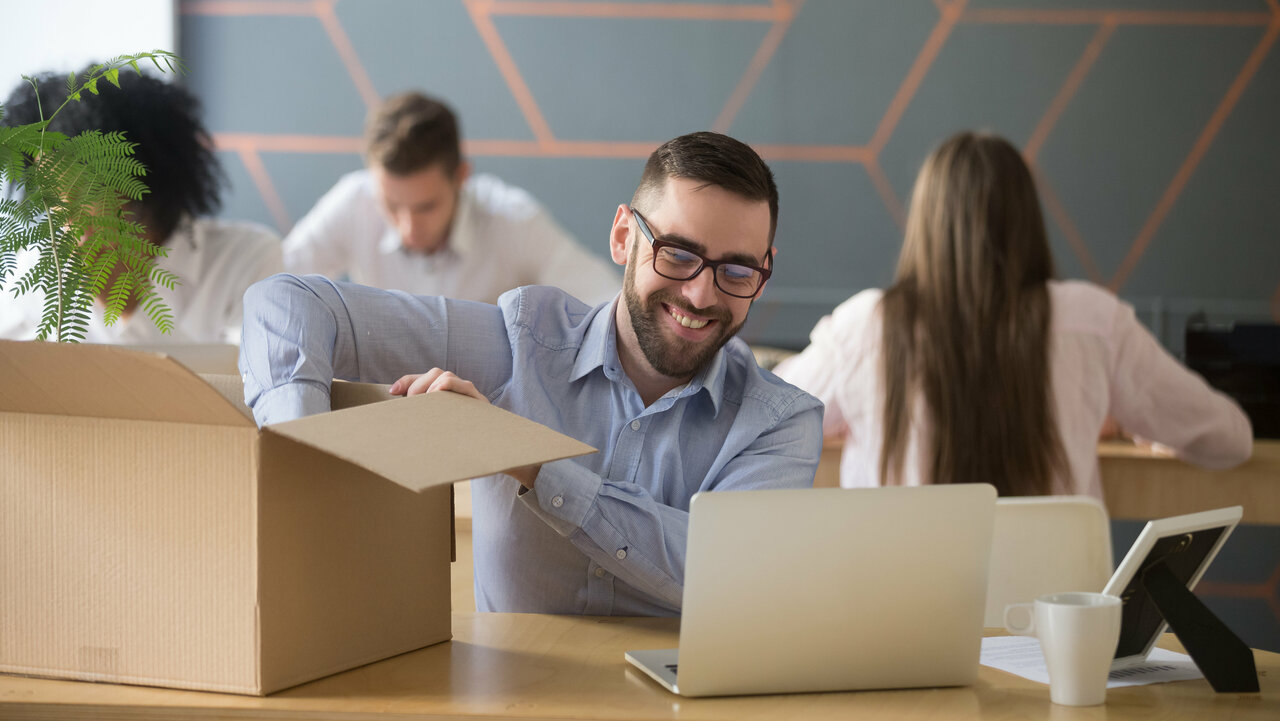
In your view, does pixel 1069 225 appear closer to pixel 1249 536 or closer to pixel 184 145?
pixel 1249 536

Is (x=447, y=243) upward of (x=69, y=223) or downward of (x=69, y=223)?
upward

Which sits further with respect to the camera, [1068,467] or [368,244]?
[368,244]

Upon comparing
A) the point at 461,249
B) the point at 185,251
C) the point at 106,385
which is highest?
the point at 461,249

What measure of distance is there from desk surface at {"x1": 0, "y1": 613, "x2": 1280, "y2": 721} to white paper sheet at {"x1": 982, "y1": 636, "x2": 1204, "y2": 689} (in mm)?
17

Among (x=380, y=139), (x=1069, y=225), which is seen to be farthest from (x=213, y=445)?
(x=1069, y=225)

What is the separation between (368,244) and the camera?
11.9 feet

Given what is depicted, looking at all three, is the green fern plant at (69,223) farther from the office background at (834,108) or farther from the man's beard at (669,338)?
the office background at (834,108)

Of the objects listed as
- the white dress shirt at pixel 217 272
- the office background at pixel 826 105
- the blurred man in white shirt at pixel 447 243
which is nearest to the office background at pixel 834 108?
the office background at pixel 826 105

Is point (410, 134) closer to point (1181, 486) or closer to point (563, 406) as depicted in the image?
point (563, 406)

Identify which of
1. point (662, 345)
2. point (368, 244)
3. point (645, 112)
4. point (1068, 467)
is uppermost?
point (645, 112)

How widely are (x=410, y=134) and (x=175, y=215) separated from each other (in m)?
0.74

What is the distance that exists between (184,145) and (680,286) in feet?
4.95

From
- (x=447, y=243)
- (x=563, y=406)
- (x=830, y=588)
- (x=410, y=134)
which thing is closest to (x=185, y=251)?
(x=410, y=134)

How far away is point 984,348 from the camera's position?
2.20 meters
